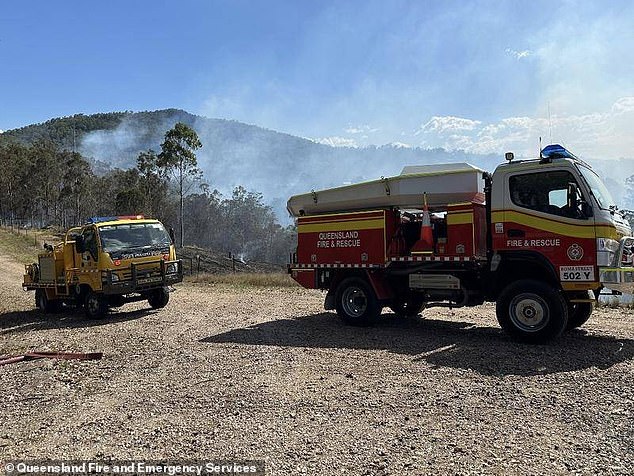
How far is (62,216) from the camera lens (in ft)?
239

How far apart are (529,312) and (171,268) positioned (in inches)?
337

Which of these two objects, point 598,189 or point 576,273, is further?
point 598,189

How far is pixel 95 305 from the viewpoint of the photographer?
12.7m

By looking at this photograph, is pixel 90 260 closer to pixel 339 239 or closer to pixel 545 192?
pixel 339 239

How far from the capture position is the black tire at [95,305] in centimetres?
1257

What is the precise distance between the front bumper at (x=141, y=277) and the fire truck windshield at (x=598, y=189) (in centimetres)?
940

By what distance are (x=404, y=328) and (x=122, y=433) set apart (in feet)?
20.7

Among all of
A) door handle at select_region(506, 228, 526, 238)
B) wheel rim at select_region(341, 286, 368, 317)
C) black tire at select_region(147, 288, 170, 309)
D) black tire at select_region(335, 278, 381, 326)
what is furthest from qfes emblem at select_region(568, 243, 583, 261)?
black tire at select_region(147, 288, 170, 309)

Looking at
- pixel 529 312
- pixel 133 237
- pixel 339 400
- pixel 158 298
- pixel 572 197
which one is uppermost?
pixel 572 197

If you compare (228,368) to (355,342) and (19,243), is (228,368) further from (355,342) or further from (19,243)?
(19,243)

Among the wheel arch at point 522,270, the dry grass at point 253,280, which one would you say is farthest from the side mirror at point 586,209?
the dry grass at point 253,280

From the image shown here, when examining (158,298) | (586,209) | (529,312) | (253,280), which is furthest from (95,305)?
(586,209)

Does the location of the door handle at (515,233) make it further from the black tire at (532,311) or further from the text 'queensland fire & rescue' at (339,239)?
the text 'queensland fire & rescue' at (339,239)

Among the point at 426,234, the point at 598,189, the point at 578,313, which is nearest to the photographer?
the point at 598,189
